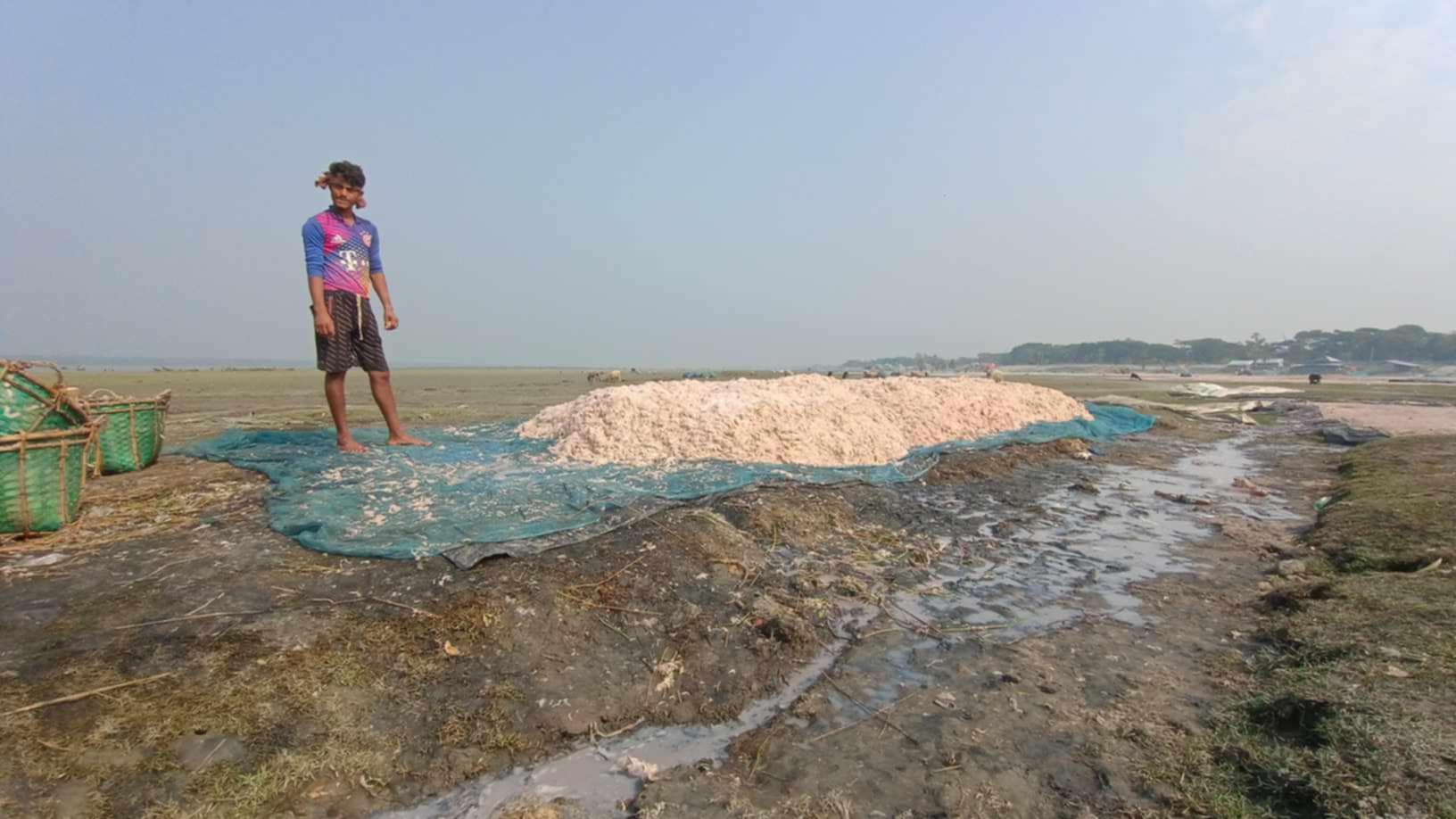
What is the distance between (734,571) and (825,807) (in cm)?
164

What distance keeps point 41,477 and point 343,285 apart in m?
2.62

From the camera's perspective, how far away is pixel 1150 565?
3.92 meters

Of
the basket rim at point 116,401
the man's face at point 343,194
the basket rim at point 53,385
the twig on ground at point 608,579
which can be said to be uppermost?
the man's face at point 343,194

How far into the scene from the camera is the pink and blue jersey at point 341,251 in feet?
16.9

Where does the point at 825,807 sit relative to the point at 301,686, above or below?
below

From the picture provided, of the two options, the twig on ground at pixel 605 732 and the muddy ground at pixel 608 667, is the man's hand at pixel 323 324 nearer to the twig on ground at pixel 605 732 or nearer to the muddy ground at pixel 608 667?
the muddy ground at pixel 608 667

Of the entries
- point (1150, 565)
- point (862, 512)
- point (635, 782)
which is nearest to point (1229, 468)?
point (1150, 565)

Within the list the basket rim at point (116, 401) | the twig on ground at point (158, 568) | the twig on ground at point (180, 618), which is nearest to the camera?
the twig on ground at point (180, 618)

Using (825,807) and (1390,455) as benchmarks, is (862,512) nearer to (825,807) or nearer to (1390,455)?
(825,807)

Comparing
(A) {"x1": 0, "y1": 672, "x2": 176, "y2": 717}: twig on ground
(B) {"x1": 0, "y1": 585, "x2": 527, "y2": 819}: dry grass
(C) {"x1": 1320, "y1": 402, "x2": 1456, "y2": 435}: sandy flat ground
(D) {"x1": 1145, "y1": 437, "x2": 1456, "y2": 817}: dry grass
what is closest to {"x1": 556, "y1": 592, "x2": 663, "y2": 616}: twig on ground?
(B) {"x1": 0, "y1": 585, "x2": 527, "y2": 819}: dry grass

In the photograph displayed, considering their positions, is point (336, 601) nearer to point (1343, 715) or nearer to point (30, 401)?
point (30, 401)

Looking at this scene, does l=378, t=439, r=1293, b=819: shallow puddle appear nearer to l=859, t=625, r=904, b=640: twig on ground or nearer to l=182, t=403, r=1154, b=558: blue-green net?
l=859, t=625, r=904, b=640: twig on ground

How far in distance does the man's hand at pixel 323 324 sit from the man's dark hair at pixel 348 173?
3.66 ft

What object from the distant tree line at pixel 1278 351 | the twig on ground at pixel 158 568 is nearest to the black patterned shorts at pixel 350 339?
the twig on ground at pixel 158 568
